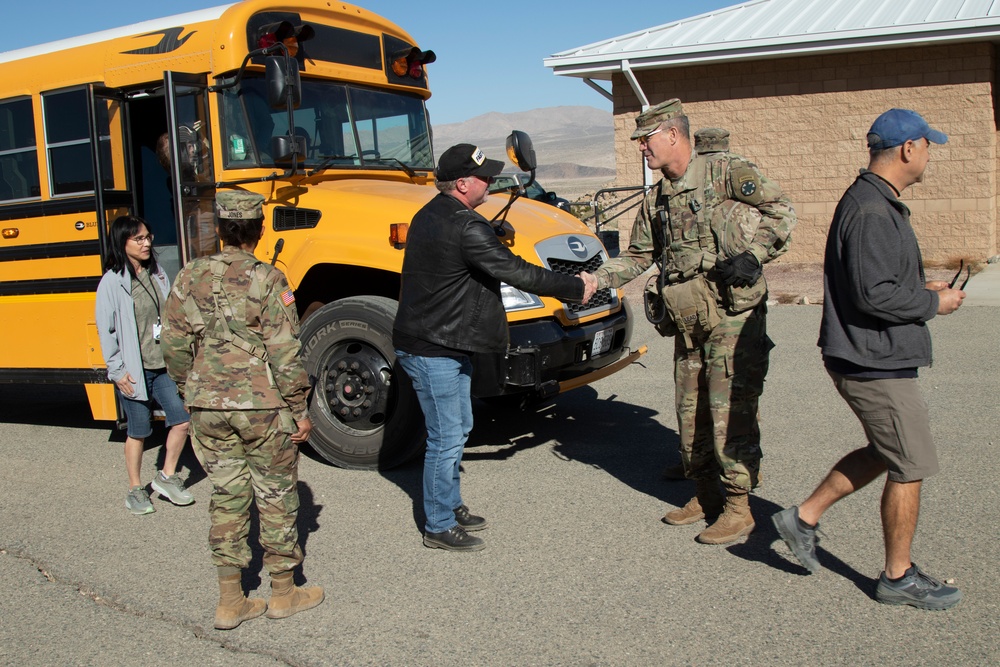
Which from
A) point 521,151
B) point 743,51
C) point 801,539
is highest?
point 743,51

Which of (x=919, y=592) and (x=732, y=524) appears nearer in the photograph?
(x=919, y=592)

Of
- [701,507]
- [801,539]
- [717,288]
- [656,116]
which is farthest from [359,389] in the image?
[801,539]

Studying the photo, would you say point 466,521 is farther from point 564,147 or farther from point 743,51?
point 564,147

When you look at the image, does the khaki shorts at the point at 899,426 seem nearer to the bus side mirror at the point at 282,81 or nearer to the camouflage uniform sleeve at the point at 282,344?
the camouflage uniform sleeve at the point at 282,344

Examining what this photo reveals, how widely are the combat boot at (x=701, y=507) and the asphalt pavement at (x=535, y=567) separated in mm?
74

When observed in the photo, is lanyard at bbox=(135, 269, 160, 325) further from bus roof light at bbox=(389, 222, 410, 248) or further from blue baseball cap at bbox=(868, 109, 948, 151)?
blue baseball cap at bbox=(868, 109, 948, 151)

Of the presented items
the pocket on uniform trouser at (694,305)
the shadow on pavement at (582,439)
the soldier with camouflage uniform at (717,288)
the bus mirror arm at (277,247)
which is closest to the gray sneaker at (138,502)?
the shadow on pavement at (582,439)

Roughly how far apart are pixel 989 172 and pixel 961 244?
108cm

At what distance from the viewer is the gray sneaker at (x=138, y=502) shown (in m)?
5.28

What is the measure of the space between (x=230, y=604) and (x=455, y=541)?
3.80 feet

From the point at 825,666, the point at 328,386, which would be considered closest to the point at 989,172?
the point at 328,386

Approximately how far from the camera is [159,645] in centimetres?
373

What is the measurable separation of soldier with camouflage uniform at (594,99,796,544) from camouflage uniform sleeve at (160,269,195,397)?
221cm

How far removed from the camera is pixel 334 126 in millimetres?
6406
